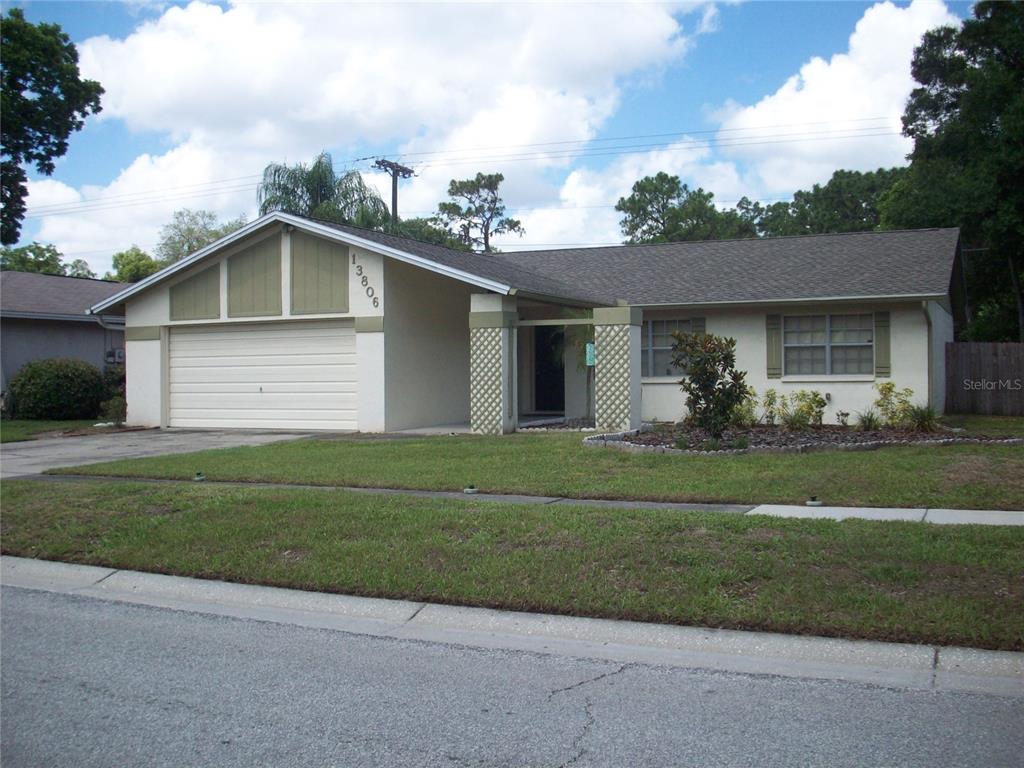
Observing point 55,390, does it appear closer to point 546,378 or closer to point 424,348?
point 424,348

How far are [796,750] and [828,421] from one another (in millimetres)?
15942

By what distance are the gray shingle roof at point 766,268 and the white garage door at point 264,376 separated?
6.22m

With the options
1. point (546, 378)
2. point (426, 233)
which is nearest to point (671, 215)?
point (426, 233)

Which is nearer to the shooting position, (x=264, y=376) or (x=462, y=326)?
(x=264, y=376)

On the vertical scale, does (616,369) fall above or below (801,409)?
above

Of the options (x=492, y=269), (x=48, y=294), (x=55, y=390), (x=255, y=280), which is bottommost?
(x=55, y=390)

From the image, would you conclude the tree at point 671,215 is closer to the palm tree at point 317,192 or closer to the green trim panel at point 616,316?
the palm tree at point 317,192

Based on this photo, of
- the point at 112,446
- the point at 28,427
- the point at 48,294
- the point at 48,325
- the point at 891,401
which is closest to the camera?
the point at 112,446

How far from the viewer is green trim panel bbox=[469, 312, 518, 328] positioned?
58.9 ft

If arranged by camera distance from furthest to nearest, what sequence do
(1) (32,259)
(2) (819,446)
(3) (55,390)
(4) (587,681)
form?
(1) (32,259), (3) (55,390), (2) (819,446), (4) (587,681)

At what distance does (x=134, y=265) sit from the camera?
57750mm

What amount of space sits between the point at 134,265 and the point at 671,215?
3176 centimetres

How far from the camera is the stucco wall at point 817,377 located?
1898 cm

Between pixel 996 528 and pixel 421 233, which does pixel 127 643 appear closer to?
pixel 996 528
